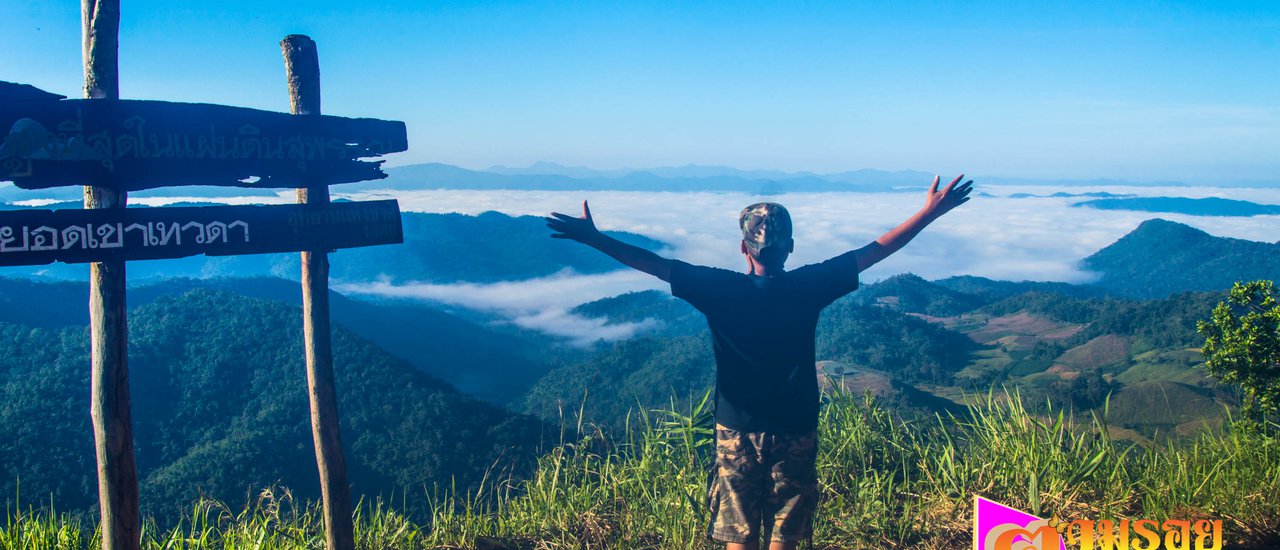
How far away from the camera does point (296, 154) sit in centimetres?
505

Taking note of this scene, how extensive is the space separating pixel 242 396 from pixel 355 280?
344 feet

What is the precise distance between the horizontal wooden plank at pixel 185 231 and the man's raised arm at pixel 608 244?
149 centimetres

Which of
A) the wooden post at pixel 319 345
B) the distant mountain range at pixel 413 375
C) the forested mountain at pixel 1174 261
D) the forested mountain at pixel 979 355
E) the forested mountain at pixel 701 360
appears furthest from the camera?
the forested mountain at pixel 1174 261

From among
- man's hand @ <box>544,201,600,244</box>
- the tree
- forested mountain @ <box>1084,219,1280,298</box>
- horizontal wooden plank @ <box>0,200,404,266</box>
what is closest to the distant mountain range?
forested mountain @ <box>1084,219,1280,298</box>

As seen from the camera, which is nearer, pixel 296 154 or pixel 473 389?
pixel 296 154

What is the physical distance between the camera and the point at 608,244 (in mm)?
4238

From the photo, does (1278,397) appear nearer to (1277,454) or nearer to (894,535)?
(1277,454)

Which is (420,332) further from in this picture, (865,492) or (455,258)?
(865,492)

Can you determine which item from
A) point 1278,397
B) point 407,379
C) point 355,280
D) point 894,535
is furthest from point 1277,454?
point 355,280

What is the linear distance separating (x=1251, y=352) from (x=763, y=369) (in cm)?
913

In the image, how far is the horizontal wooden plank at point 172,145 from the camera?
4.30 m

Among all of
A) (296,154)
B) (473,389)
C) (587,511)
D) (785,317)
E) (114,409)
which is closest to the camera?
(785,317)

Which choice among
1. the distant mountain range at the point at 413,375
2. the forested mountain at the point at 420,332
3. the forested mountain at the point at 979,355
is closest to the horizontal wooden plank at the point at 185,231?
the distant mountain range at the point at 413,375

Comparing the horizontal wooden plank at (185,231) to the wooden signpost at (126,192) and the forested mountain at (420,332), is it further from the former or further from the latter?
the forested mountain at (420,332)
